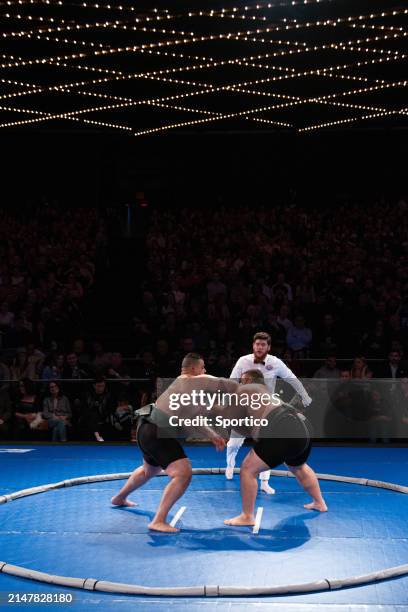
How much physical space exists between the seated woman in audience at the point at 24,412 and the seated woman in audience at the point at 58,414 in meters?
0.16

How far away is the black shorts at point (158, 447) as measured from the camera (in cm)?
678

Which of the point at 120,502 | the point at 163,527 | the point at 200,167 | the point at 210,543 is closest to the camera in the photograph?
the point at 210,543

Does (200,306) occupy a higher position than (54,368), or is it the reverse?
(200,306)

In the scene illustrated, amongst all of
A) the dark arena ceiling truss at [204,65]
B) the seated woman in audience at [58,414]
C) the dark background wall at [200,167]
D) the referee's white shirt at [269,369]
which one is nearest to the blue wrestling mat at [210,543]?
the referee's white shirt at [269,369]

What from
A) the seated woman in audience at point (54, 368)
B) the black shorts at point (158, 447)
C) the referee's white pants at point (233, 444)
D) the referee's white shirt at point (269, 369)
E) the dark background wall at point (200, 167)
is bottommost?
the referee's white pants at point (233, 444)

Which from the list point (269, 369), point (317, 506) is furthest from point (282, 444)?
point (269, 369)

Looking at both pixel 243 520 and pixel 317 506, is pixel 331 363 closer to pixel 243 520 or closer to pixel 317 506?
pixel 317 506

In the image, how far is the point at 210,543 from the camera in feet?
20.9

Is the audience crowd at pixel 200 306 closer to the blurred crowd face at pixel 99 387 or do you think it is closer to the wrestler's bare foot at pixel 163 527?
the blurred crowd face at pixel 99 387

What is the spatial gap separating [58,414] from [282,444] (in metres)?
5.45

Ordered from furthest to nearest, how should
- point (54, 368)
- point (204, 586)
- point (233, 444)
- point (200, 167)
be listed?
point (200, 167)
point (54, 368)
point (233, 444)
point (204, 586)

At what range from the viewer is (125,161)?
19984 mm

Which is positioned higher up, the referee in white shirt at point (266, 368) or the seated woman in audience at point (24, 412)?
the referee in white shirt at point (266, 368)

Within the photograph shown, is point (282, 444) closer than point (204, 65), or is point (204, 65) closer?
point (282, 444)
